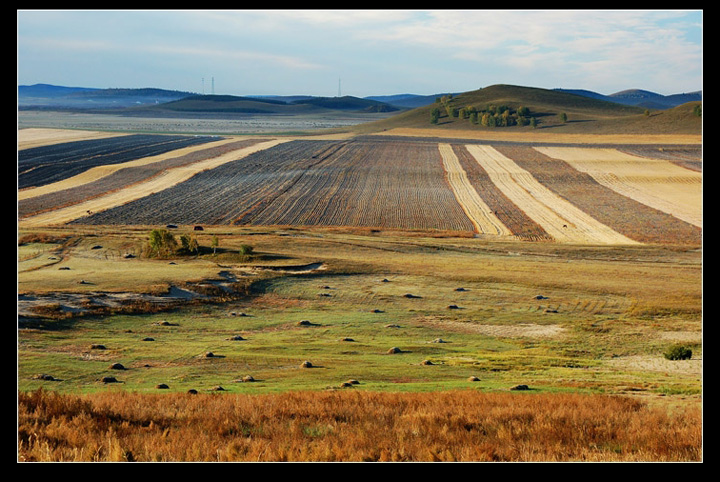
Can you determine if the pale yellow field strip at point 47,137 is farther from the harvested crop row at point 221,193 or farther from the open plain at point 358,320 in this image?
the open plain at point 358,320

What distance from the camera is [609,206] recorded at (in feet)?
270

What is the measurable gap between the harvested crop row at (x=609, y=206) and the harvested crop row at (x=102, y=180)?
2225 inches

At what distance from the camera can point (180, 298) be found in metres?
37.8

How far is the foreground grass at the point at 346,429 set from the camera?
Answer: 42.9 feet

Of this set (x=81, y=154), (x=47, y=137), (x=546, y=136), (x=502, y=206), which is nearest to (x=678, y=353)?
(x=502, y=206)

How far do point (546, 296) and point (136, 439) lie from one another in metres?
31.4

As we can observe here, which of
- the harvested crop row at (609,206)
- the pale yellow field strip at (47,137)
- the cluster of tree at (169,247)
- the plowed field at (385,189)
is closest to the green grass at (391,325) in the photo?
the cluster of tree at (169,247)

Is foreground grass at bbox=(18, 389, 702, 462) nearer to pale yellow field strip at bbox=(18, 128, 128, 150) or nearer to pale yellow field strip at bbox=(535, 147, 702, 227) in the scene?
pale yellow field strip at bbox=(535, 147, 702, 227)

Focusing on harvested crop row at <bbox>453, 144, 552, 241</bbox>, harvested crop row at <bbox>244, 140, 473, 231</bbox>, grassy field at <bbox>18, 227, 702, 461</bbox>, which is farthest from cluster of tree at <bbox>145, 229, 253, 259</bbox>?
harvested crop row at <bbox>453, 144, 552, 241</bbox>

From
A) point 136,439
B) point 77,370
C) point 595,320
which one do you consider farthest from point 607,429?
point 595,320

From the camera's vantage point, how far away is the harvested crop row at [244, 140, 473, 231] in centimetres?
7150

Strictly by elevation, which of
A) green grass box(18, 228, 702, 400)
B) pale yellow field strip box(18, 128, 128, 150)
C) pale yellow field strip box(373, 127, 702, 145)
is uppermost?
pale yellow field strip box(373, 127, 702, 145)

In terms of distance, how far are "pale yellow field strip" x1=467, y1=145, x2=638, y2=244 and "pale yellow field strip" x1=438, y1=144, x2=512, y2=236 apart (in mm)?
4072

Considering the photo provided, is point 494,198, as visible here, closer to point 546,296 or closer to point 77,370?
point 546,296
